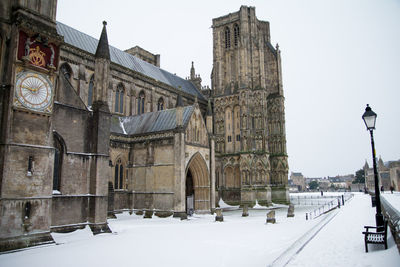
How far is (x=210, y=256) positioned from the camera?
10492 mm

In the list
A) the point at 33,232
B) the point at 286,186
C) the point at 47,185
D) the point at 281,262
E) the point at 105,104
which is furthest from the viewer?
the point at 286,186

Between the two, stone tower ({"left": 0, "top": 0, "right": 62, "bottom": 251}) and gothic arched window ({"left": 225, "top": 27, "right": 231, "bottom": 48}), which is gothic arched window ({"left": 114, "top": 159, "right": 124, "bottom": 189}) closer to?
stone tower ({"left": 0, "top": 0, "right": 62, "bottom": 251})

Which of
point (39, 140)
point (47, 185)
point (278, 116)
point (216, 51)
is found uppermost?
point (216, 51)

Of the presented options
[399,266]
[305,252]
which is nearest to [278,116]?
[305,252]

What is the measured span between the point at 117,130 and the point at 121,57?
11.5 meters

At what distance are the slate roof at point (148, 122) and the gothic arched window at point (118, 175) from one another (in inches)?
116

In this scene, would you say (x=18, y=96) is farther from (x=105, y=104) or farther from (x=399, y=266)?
(x=399, y=266)

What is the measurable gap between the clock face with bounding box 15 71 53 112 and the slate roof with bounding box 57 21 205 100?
17.0 meters

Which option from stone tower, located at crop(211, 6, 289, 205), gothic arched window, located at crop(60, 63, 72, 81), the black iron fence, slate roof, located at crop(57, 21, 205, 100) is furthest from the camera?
stone tower, located at crop(211, 6, 289, 205)

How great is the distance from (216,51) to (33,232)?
38.8m

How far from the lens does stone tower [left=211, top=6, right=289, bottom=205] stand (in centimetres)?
4131

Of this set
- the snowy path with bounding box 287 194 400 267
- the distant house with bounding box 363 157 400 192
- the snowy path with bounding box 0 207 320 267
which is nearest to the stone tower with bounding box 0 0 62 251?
the snowy path with bounding box 0 207 320 267

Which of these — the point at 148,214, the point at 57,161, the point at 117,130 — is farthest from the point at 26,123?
the point at 117,130

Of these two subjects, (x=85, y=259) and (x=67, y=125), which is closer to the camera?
(x=85, y=259)
